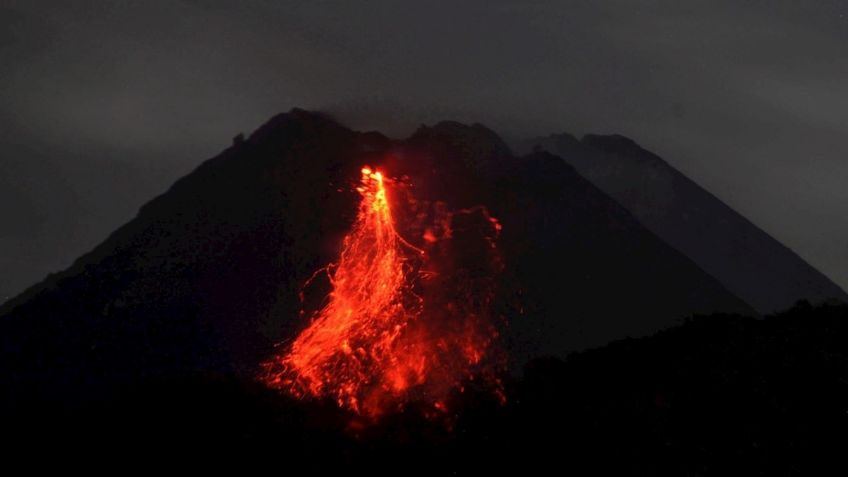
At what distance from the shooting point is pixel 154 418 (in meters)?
34.6

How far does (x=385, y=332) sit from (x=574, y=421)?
73.8 meters

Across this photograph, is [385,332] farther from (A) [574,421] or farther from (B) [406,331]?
(A) [574,421]

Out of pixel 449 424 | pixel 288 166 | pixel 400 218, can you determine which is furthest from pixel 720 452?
pixel 288 166

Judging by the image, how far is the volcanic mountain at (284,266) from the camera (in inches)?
4264

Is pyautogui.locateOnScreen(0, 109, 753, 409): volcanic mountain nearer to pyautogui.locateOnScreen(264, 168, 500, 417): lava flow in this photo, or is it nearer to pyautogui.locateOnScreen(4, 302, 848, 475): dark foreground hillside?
pyautogui.locateOnScreen(264, 168, 500, 417): lava flow

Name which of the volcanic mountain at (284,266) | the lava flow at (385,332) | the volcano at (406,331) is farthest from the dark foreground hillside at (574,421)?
the volcanic mountain at (284,266)

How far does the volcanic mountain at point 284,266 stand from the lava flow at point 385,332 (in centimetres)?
707

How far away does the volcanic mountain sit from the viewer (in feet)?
355

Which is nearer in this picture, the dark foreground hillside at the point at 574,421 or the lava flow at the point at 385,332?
the dark foreground hillside at the point at 574,421

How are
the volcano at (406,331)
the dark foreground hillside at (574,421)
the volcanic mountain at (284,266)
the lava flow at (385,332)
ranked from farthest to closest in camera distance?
the volcanic mountain at (284,266), the lava flow at (385,332), the volcano at (406,331), the dark foreground hillside at (574,421)

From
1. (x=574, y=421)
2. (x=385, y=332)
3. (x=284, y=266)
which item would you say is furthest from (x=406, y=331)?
(x=574, y=421)

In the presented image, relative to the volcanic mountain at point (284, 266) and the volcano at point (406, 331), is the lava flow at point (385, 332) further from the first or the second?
the volcanic mountain at point (284, 266)

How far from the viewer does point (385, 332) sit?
108 meters

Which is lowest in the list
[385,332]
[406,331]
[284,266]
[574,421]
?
[406,331]
